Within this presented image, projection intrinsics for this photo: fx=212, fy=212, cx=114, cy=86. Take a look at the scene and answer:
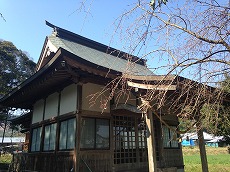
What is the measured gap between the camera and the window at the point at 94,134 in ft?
23.1

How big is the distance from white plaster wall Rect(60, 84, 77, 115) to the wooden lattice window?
68.5 inches

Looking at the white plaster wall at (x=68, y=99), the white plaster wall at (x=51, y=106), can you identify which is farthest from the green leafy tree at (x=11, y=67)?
the white plaster wall at (x=68, y=99)

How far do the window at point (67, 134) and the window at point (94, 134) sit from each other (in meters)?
0.38

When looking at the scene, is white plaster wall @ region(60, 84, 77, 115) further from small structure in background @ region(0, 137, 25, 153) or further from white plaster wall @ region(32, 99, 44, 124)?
small structure in background @ region(0, 137, 25, 153)

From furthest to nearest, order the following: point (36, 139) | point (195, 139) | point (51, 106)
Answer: point (195, 139) → point (36, 139) → point (51, 106)

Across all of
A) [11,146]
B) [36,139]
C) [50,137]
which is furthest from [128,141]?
[11,146]

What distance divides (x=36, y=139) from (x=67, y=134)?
12.0 feet

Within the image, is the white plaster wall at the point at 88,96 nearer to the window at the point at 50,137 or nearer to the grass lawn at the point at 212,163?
the window at the point at 50,137

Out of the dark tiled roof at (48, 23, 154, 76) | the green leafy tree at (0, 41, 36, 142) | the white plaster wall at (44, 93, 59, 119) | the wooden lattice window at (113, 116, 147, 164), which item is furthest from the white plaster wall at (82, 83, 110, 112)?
the green leafy tree at (0, 41, 36, 142)

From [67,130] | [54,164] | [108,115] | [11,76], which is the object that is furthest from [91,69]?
[11,76]

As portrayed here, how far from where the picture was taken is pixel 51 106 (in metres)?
9.36

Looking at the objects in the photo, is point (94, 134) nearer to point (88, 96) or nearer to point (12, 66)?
point (88, 96)

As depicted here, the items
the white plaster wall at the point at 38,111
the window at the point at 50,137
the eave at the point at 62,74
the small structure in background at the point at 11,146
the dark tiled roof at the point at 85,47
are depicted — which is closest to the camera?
the eave at the point at 62,74

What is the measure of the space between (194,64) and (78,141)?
478 cm
